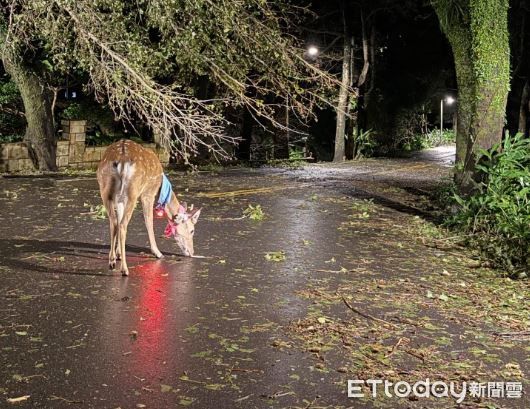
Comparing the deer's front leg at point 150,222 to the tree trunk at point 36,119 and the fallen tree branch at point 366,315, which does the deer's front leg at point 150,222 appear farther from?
the tree trunk at point 36,119

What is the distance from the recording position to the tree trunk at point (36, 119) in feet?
61.0

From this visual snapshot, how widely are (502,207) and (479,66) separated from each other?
8.31ft

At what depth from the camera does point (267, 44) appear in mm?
13266

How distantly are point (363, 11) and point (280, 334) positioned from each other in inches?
922

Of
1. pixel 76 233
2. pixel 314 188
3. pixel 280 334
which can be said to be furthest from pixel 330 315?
pixel 314 188

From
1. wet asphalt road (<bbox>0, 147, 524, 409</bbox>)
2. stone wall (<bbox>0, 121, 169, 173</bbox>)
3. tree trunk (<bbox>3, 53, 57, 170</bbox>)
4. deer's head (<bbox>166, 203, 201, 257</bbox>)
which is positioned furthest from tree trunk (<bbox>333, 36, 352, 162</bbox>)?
deer's head (<bbox>166, 203, 201, 257</bbox>)

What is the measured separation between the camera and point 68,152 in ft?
64.6

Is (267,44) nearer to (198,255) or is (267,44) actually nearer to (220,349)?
(198,255)

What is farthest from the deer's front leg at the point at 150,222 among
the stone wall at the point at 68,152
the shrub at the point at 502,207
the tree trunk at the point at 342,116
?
the tree trunk at the point at 342,116

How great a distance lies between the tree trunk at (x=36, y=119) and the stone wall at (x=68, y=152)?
29 centimetres

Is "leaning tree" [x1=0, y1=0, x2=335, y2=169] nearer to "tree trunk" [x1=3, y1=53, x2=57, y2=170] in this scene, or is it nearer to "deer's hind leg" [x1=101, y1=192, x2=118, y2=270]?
"tree trunk" [x1=3, y1=53, x2=57, y2=170]

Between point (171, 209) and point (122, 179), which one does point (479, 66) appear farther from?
point (122, 179)
